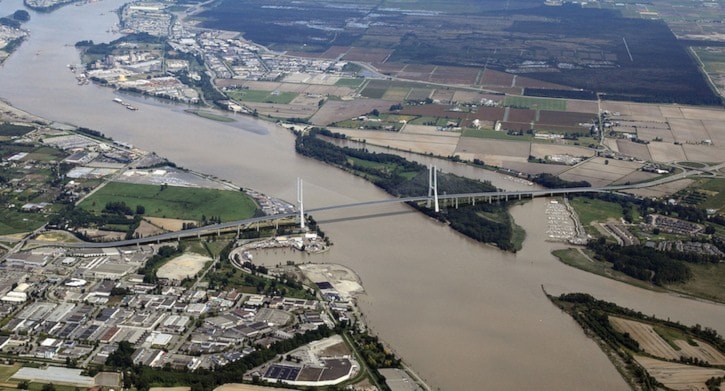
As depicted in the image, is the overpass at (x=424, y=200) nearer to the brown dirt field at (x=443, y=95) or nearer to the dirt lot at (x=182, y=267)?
the dirt lot at (x=182, y=267)

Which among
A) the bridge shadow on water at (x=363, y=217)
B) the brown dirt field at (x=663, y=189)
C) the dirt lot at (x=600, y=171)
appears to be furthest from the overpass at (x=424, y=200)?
the dirt lot at (x=600, y=171)

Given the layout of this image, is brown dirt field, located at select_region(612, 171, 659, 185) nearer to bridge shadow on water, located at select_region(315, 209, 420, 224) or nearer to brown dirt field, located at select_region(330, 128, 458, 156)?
brown dirt field, located at select_region(330, 128, 458, 156)

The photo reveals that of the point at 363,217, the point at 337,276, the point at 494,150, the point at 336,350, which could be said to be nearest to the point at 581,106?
the point at 494,150

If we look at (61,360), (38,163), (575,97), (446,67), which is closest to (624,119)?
(575,97)

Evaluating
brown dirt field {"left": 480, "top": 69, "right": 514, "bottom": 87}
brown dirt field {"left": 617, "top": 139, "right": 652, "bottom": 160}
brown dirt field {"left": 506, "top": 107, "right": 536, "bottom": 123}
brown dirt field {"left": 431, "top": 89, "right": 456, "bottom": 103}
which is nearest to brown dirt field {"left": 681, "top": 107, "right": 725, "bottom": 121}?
brown dirt field {"left": 617, "top": 139, "right": 652, "bottom": 160}

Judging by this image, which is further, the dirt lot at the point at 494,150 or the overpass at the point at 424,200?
the dirt lot at the point at 494,150

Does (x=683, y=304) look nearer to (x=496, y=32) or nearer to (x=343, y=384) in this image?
(x=343, y=384)

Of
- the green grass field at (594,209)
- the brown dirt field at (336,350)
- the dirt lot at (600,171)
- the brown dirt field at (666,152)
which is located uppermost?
the brown dirt field at (666,152)
